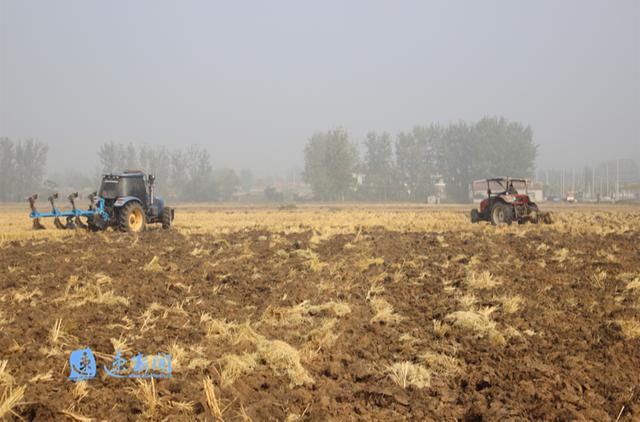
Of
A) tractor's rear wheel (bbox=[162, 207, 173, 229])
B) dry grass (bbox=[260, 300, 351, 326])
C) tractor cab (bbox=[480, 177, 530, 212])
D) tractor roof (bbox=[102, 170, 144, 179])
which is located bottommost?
dry grass (bbox=[260, 300, 351, 326])

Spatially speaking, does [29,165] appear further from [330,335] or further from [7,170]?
[330,335]

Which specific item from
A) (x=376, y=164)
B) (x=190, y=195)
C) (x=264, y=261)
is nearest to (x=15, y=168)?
(x=190, y=195)

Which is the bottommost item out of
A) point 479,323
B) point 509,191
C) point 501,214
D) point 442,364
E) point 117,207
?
point 442,364

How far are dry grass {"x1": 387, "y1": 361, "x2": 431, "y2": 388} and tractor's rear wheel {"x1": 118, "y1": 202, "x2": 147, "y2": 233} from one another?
1348cm

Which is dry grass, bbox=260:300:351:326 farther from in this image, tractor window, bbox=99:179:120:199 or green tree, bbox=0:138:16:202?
green tree, bbox=0:138:16:202

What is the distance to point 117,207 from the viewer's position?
661 inches

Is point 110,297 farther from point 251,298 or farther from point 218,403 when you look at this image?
point 218,403

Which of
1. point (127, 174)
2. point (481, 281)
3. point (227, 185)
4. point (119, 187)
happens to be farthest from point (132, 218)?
point (227, 185)

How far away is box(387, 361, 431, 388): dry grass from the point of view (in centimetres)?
430

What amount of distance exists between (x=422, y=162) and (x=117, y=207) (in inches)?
3113

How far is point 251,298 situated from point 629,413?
477 cm

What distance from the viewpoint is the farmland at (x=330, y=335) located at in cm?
388

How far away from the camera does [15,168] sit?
88000 mm

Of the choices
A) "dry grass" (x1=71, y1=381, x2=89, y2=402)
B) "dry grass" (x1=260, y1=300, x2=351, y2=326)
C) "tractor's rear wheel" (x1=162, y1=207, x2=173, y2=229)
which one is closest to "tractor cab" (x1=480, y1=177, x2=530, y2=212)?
"tractor's rear wheel" (x1=162, y1=207, x2=173, y2=229)
